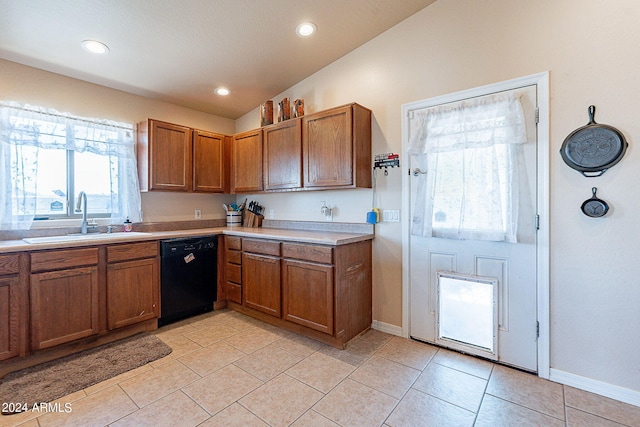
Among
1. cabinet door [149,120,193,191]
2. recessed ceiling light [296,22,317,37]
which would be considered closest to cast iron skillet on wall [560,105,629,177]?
recessed ceiling light [296,22,317,37]

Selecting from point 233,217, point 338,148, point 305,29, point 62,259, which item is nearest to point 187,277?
point 62,259

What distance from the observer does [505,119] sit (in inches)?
83.5

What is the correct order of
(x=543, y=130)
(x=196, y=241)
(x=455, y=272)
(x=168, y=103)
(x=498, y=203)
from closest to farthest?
(x=543, y=130)
(x=498, y=203)
(x=455, y=272)
(x=196, y=241)
(x=168, y=103)

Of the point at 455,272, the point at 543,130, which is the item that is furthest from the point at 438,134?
the point at 455,272

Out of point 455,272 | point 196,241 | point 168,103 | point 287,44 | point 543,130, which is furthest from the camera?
point 168,103

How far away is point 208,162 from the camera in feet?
12.1

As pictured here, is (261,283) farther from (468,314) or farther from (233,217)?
(468,314)

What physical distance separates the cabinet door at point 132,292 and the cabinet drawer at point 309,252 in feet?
4.36

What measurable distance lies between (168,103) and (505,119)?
11.9ft

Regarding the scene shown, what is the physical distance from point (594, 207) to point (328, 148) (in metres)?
2.03

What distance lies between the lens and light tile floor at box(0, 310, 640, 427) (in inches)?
65.2

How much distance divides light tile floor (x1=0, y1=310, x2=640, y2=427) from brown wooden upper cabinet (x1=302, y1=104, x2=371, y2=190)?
1537 millimetres

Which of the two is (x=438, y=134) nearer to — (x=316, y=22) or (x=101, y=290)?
(x=316, y=22)

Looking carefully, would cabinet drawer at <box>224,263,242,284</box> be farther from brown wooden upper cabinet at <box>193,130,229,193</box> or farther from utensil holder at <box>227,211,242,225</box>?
brown wooden upper cabinet at <box>193,130,229,193</box>
